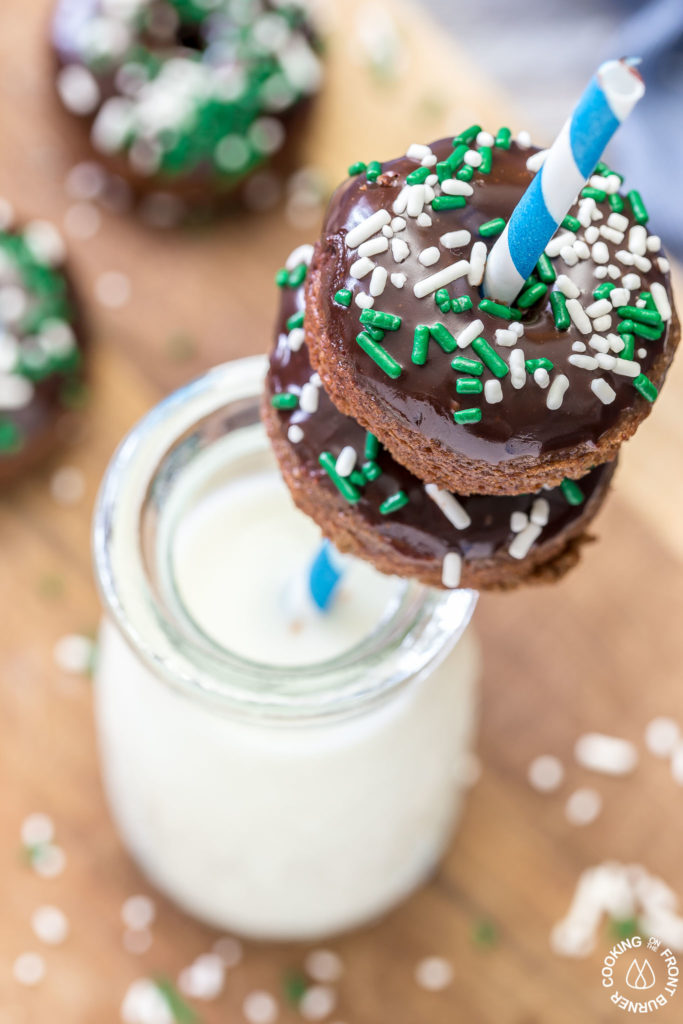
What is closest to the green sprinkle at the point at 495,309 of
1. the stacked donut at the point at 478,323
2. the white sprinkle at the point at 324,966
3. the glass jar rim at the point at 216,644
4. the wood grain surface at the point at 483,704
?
the stacked donut at the point at 478,323

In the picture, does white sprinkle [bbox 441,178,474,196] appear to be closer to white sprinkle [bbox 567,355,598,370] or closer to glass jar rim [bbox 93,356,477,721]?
white sprinkle [bbox 567,355,598,370]

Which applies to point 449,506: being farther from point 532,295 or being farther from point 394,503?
point 532,295

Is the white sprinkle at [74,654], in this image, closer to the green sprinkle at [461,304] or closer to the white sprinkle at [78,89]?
the white sprinkle at [78,89]

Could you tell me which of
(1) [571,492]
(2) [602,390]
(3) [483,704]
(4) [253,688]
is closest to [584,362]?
(2) [602,390]

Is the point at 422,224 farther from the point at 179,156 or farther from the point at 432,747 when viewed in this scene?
the point at 179,156

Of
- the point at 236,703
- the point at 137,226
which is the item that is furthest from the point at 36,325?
the point at 236,703

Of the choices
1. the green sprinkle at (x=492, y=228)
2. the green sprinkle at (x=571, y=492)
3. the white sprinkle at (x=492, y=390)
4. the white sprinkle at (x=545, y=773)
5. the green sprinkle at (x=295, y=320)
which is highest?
the green sprinkle at (x=492, y=228)
